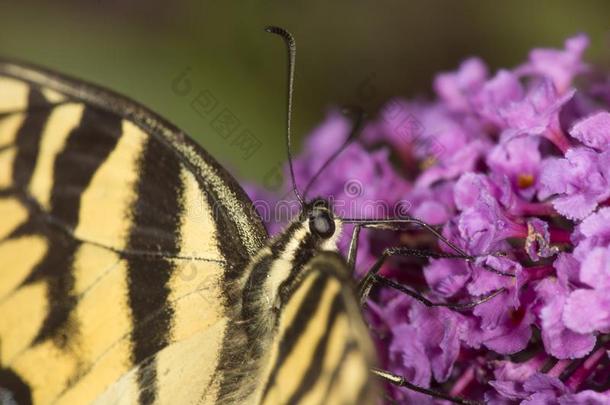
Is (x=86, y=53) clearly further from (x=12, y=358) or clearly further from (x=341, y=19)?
(x=12, y=358)

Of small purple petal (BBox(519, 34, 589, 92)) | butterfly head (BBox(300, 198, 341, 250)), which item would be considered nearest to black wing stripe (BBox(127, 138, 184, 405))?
butterfly head (BBox(300, 198, 341, 250))

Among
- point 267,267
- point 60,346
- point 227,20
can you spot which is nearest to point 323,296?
point 267,267

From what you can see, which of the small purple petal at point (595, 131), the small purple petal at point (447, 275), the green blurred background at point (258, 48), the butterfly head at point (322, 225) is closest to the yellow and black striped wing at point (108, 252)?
the butterfly head at point (322, 225)

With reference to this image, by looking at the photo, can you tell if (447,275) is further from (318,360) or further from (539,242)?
(318,360)

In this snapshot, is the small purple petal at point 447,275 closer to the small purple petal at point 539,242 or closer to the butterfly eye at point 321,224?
the small purple petal at point 539,242

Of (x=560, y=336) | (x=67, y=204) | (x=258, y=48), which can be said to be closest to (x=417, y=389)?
(x=560, y=336)

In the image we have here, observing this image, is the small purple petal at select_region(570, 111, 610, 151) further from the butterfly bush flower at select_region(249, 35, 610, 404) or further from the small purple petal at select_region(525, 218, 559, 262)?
the small purple petal at select_region(525, 218, 559, 262)
